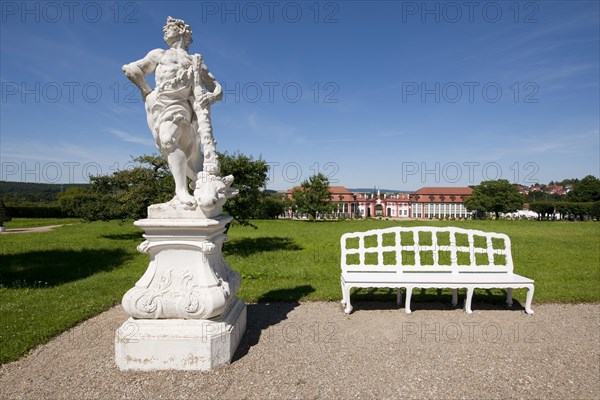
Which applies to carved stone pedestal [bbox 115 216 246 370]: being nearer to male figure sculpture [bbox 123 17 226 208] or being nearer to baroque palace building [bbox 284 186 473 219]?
male figure sculpture [bbox 123 17 226 208]

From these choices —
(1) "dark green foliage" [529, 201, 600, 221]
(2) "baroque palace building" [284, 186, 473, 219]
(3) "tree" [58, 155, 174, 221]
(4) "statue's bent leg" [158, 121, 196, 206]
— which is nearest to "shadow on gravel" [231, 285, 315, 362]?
(4) "statue's bent leg" [158, 121, 196, 206]

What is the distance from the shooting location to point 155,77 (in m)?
4.06

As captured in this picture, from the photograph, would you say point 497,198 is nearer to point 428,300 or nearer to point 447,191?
point 447,191

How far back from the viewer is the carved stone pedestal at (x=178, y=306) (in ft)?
11.8

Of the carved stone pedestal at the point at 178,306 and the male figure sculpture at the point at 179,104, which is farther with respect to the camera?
the male figure sculpture at the point at 179,104

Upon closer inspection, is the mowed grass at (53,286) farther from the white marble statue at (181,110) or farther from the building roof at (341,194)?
the building roof at (341,194)

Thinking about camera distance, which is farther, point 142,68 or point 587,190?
point 587,190

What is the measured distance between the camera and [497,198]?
59.5m

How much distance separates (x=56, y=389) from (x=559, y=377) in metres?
4.97

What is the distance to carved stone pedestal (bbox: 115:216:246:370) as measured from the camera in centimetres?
358

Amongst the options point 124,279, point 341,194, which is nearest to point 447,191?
point 341,194

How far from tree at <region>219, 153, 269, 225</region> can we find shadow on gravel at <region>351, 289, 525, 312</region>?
22.3 ft

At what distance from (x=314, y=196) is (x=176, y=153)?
1520 inches

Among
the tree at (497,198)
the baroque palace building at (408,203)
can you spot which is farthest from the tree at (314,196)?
the baroque palace building at (408,203)
